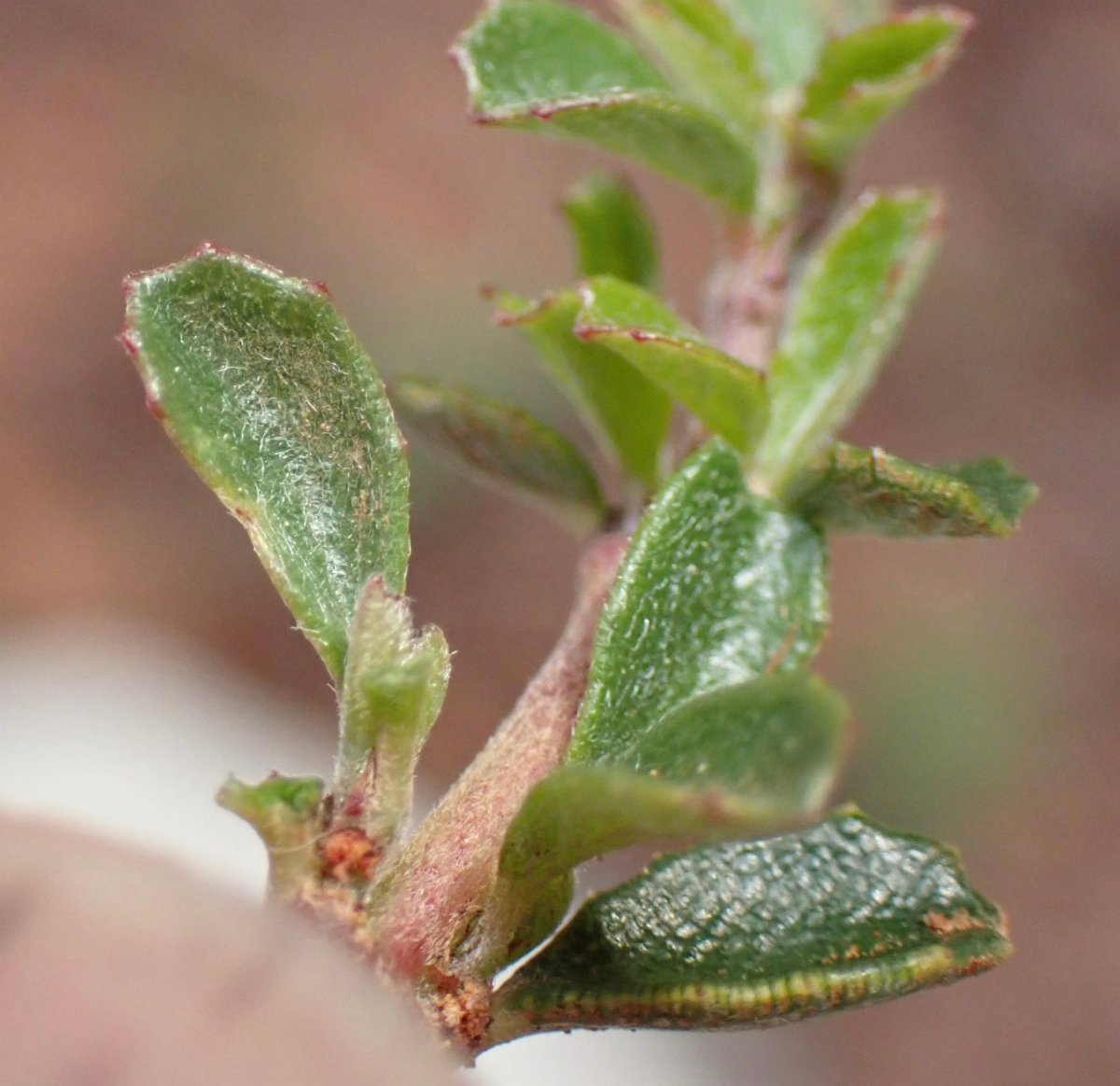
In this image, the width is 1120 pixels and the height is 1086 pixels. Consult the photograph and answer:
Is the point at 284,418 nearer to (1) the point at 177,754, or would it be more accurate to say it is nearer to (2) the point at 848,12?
(2) the point at 848,12

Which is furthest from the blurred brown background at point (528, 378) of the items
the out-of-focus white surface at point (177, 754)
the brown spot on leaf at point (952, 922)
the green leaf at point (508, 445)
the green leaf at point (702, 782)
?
the green leaf at point (702, 782)

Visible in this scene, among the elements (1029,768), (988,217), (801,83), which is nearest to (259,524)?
(801,83)

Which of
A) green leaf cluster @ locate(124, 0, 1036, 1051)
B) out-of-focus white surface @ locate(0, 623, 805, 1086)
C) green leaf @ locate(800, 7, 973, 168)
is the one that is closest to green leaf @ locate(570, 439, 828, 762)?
green leaf cluster @ locate(124, 0, 1036, 1051)

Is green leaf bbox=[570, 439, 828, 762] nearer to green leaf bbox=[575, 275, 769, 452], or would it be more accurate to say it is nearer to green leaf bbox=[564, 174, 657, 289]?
green leaf bbox=[575, 275, 769, 452]

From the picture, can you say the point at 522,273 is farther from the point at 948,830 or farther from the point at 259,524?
the point at 259,524

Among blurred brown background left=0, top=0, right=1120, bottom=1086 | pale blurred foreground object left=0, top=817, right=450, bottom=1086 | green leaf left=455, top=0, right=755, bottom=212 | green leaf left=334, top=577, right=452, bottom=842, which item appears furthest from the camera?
blurred brown background left=0, top=0, right=1120, bottom=1086

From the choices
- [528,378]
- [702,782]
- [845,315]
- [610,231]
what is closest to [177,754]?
[528,378]
